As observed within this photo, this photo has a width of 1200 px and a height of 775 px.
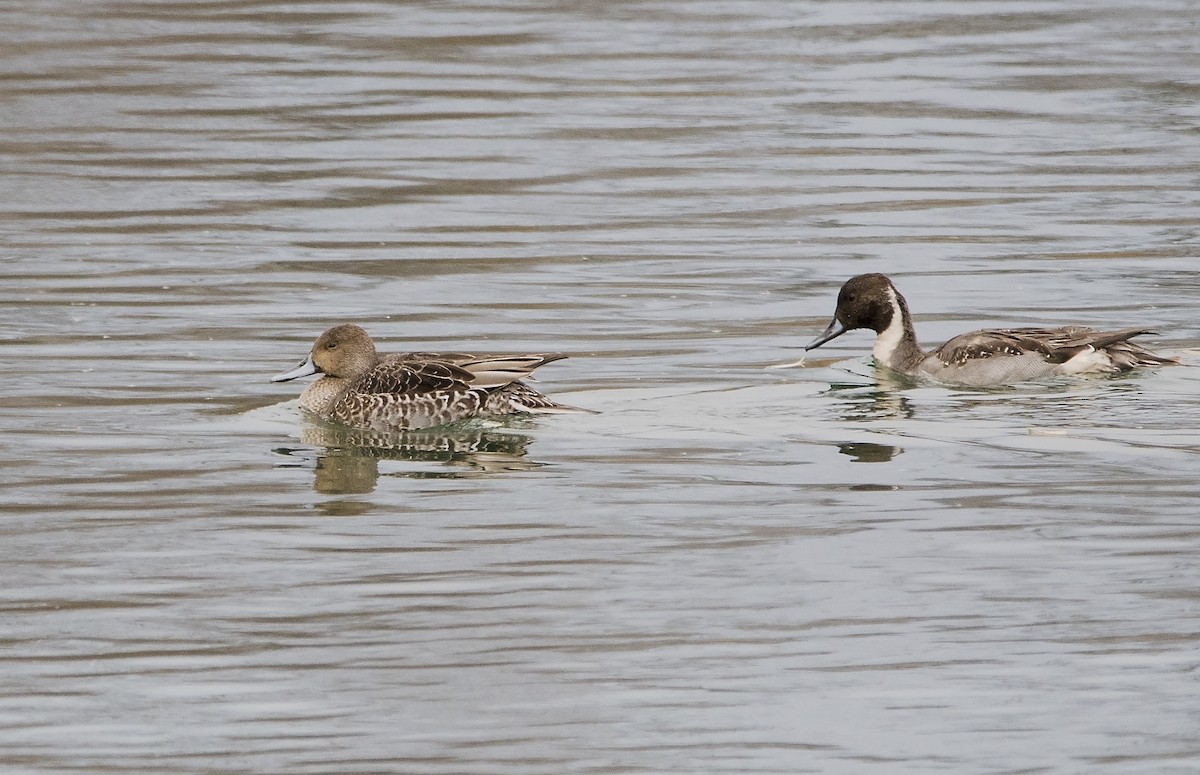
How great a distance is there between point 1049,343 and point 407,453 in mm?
3298

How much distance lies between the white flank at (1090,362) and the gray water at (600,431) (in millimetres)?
106

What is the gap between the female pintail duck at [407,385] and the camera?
433 inches

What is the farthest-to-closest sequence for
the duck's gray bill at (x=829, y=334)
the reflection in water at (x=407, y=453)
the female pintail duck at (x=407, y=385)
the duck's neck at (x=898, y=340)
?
1. the duck's gray bill at (x=829, y=334)
2. the duck's neck at (x=898, y=340)
3. the female pintail duck at (x=407, y=385)
4. the reflection in water at (x=407, y=453)

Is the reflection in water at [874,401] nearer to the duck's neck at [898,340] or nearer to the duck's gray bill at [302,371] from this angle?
the duck's neck at [898,340]

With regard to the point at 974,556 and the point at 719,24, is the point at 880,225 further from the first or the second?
the point at 719,24

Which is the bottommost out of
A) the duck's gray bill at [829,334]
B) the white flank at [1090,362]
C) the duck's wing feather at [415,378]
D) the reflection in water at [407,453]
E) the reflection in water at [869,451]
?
the reflection in water at [869,451]

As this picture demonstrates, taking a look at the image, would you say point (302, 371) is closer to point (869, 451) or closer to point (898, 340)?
point (869, 451)

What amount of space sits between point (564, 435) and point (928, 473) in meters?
1.86

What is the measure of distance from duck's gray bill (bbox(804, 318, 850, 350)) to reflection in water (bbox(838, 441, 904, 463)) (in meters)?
2.13

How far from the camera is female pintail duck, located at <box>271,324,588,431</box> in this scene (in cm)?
1099

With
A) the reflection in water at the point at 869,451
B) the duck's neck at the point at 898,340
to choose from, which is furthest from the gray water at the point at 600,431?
the duck's neck at the point at 898,340

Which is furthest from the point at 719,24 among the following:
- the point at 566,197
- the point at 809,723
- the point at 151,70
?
the point at 809,723

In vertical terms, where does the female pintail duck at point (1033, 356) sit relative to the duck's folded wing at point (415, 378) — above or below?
below

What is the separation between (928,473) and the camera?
387 inches
